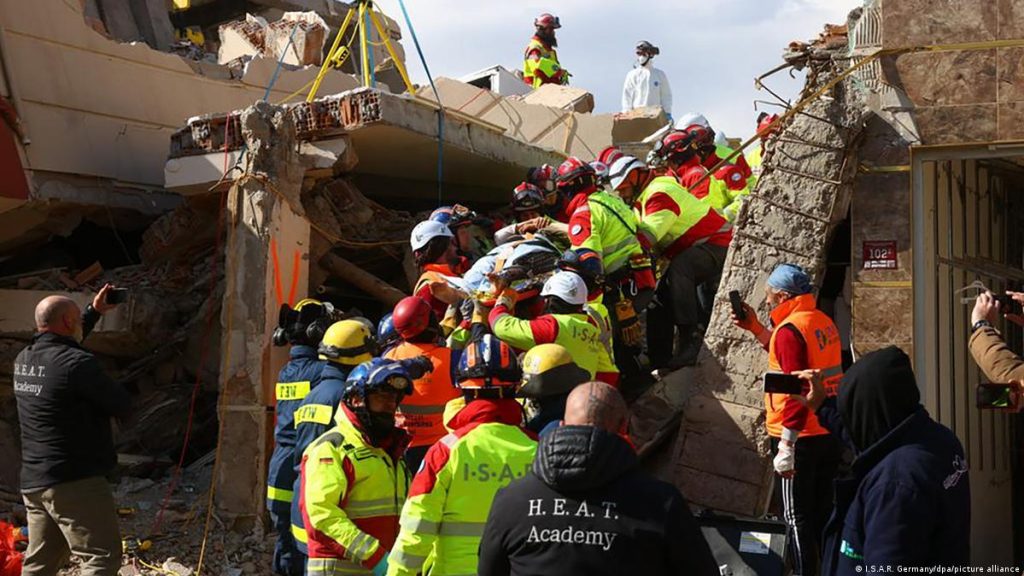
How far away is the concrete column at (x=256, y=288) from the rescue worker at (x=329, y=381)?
1926mm

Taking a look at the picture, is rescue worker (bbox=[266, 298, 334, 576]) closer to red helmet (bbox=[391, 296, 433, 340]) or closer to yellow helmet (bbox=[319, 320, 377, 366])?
yellow helmet (bbox=[319, 320, 377, 366])

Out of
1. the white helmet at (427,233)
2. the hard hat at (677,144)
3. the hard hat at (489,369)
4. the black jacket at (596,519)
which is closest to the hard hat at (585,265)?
the white helmet at (427,233)

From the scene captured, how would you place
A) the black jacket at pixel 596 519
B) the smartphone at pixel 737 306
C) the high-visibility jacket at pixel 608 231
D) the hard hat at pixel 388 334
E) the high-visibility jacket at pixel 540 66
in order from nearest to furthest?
the black jacket at pixel 596 519 → the smartphone at pixel 737 306 → the hard hat at pixel 388 334 → the high-visibility jacket at pixel 608 231 → the high-visibility jacket at pixel 540 66

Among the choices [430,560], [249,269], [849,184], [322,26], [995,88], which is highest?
[322,26]

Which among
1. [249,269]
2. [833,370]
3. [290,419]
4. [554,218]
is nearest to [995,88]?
[833,370]

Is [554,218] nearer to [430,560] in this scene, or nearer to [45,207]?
[45,207]

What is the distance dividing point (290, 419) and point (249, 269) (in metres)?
2.32

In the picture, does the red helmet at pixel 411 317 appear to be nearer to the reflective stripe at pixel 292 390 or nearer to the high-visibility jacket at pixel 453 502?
the reflective stripe at pixel 292 390

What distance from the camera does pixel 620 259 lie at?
28.6 feet

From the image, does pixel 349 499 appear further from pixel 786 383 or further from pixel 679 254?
pixel 679 254

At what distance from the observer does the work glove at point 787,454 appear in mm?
6543

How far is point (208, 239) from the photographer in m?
10.8

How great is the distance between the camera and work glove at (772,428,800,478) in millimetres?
6543

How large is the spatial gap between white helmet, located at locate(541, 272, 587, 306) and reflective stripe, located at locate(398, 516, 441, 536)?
2.87 meters
